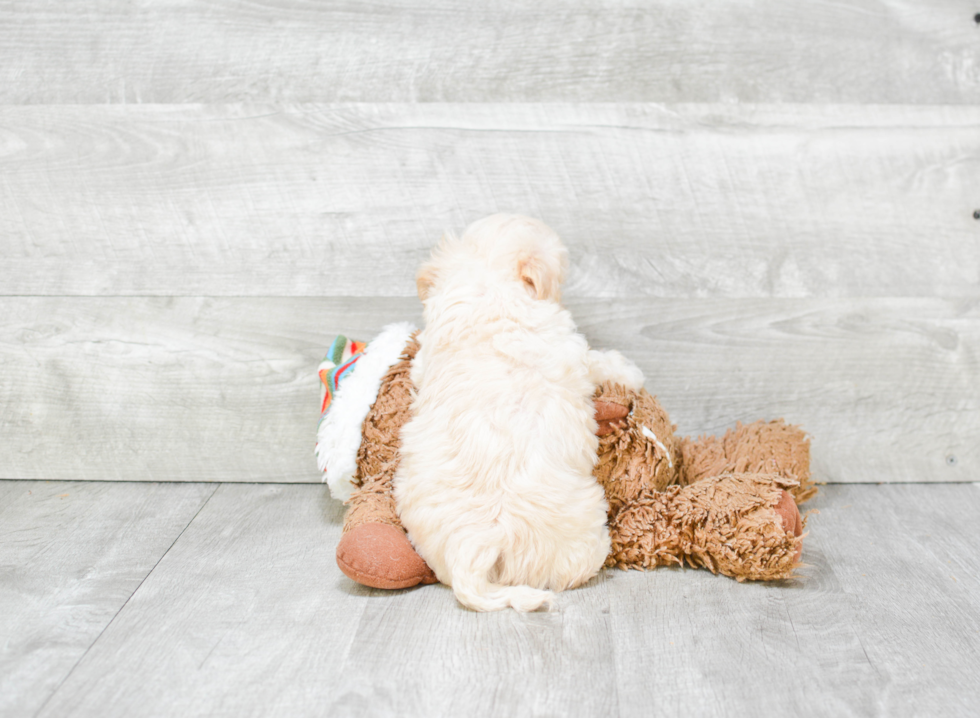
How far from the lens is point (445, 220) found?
52.4 inches

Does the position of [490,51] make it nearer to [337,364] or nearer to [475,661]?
[337,364]

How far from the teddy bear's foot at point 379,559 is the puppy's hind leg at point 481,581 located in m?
0.09

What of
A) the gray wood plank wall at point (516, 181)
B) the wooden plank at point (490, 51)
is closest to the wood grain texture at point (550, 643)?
the gray wood plank wall at point (516, 181)

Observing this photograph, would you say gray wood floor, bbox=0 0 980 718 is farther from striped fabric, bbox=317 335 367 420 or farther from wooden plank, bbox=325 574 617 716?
wooden plank, bbox=325 574 617 716

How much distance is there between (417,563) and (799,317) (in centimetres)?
80

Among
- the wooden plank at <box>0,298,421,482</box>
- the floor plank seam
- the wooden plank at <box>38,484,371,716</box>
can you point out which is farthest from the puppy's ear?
the floor plank seam

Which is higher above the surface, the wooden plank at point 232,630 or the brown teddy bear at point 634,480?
the brown teddy bear at point 634,480

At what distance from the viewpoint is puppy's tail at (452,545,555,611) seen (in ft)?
3.10

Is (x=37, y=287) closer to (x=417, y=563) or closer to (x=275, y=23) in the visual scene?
(x=275, y=23)

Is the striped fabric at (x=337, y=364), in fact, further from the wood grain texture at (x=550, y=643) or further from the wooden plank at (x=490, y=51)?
the wooden plank at (x=490, y=51)

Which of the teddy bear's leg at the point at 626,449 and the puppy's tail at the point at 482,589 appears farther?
the teddy bear's leg at the point at 626,449

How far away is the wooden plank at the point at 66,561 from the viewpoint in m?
0.88

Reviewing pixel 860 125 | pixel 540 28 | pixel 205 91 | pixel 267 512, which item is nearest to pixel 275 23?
pixel 205 91

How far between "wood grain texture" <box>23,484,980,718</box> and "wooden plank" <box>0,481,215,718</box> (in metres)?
0.03
